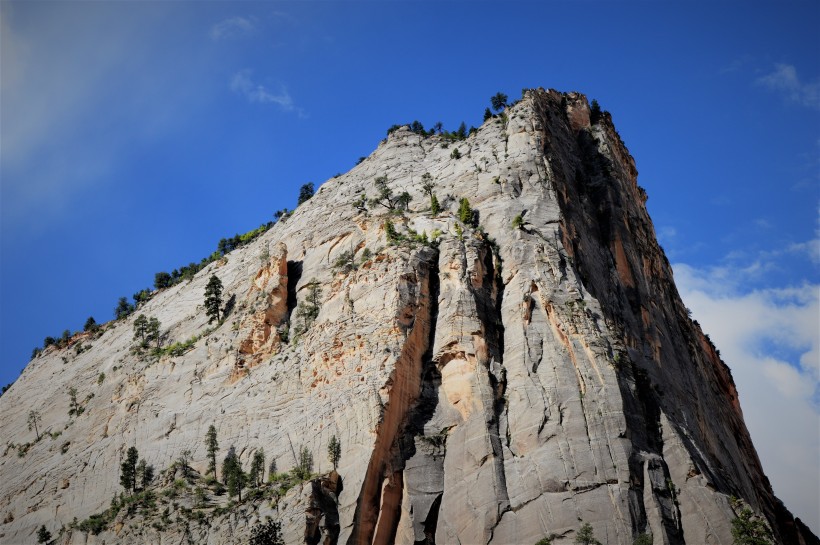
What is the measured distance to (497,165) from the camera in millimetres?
96562

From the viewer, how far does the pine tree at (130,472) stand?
71812mm

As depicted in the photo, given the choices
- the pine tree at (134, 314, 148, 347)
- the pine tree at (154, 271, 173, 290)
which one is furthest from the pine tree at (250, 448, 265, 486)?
the pine tree at (154, 271, 173, 290)

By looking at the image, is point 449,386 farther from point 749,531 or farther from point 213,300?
point 213,300

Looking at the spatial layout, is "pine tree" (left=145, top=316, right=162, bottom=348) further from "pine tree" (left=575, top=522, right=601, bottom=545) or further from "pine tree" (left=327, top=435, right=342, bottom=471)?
"pine tree" (left=575, top=522, right=601, bottom=545)

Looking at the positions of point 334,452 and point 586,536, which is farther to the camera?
point 334,452

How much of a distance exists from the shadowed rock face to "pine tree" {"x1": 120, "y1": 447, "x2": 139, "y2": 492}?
7.30 ft

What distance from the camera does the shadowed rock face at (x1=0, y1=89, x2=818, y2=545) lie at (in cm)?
6125

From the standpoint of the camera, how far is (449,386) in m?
69.8

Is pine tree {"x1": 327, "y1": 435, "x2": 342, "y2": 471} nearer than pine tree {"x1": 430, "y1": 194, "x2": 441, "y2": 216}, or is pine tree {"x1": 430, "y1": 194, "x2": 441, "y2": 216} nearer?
pine tree {"x1": 327, "y1": 435, "x2": 342, "y2": 471}

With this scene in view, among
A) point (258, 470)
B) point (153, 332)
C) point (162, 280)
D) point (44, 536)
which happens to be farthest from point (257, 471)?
point (162, 280)

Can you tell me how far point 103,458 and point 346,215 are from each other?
3539 cm

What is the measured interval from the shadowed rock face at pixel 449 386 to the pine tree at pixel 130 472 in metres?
2.23

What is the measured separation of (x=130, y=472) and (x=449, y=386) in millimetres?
26103

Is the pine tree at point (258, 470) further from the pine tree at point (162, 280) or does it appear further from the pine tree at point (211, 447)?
the pine tree at point (162, 280)
